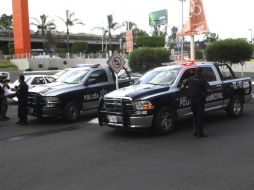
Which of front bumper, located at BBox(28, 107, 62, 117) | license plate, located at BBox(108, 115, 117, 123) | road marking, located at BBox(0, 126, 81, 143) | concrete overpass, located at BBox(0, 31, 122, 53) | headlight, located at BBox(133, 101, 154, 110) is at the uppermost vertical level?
concrete overpass, located at BBox(0, 31, 122, 53)

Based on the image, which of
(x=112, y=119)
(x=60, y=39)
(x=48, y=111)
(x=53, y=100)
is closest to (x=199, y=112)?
→ (x=112, y=119)

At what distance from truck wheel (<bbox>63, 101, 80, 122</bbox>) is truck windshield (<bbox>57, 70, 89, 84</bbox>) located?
0.90 m

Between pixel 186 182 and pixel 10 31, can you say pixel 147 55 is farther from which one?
pixel 10 31

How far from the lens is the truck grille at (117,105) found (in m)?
10.9

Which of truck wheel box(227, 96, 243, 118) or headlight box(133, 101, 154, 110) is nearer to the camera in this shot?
headlight box(133, 101, 154, 110)

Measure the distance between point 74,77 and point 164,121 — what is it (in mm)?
4949

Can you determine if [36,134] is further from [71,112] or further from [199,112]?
[199,112]

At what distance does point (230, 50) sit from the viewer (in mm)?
30719

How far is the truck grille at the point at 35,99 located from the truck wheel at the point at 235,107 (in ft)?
18.5

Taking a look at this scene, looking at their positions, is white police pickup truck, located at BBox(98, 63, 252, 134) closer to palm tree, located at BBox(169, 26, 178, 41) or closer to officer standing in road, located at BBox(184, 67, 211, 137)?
officer standing in road, located at BBox(184, 67, 211, 137)

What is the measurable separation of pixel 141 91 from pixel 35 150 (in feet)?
9.66

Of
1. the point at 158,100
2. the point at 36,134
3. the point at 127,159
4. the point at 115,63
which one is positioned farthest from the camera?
the point at 115,63

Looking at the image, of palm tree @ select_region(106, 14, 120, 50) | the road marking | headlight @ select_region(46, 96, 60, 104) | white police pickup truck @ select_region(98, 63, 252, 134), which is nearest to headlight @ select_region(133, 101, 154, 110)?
white police pickup truck @ select_region(98, 63, 252, 134)

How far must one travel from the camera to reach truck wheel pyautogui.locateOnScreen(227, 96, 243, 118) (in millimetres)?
13508
